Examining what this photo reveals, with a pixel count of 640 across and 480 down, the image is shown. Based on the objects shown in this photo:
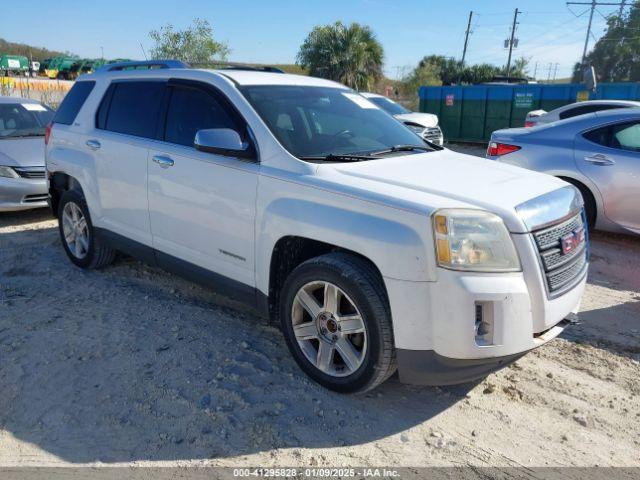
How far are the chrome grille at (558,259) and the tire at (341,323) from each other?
87 centimetres

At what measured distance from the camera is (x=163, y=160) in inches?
167

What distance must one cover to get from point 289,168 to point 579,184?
4449 mm

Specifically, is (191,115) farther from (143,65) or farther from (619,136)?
(619,136)

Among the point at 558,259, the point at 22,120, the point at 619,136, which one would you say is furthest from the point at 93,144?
the point at 619,136

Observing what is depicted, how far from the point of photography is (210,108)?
4.09 metres

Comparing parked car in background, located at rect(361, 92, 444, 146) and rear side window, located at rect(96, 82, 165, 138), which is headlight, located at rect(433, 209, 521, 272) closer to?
rear side window, located at rect(96, 82, 165, 138)

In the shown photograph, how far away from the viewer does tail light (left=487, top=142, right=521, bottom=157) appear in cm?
707

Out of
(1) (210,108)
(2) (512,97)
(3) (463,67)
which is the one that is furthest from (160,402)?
(3) (463,67)

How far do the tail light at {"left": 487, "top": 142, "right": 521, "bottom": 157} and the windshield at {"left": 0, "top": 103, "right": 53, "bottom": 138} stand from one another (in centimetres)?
660

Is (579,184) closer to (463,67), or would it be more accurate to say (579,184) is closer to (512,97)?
(512,97)

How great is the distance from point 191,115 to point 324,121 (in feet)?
3.30

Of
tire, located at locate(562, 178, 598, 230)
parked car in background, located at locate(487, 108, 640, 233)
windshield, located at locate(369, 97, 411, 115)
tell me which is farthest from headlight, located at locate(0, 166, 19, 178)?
windshield, located at locate(369, 97, 411, 115)

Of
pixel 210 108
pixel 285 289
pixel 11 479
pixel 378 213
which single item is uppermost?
pixel 210 108

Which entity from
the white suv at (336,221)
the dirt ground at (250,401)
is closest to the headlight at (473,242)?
the white suv at (336,221)
